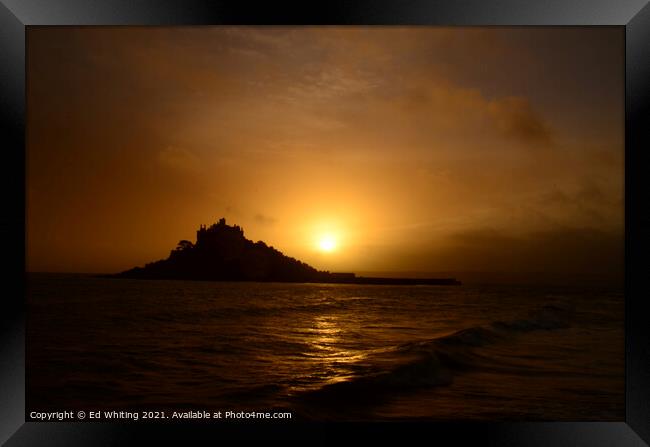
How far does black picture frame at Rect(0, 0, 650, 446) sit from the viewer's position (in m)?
2.50

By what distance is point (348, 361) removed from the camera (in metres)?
3.97

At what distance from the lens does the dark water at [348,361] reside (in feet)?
10.2

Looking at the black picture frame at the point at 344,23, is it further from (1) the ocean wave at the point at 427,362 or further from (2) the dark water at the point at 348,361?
(1) the ocean wave at the point at 427,362

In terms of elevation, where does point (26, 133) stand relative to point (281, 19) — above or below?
below

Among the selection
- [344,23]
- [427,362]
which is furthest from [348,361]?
[344,23]

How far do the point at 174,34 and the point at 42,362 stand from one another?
9.61ft

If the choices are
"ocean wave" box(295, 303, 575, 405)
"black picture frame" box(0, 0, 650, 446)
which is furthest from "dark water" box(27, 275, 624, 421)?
"black picture frame" box(0, 0, 650, 446)

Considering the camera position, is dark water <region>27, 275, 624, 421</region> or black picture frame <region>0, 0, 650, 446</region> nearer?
black picture frame <region>0, 0, 650, 446</region>

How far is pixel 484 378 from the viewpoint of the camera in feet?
12.1

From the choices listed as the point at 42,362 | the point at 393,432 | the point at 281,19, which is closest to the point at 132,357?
the point at 42,362

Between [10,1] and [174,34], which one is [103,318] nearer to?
[174,34]

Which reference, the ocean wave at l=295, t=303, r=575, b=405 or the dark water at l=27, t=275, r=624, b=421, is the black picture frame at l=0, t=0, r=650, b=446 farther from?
the ocean wave at l=295, t=303, r=575, b=405

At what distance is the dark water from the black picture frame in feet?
1.01

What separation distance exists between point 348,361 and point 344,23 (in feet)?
8.96
